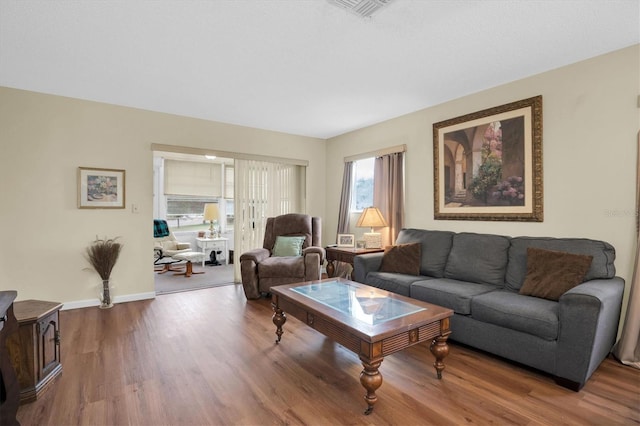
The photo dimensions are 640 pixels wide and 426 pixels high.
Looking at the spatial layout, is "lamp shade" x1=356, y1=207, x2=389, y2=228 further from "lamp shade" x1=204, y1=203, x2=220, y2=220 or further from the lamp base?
"lamp shade" x1=204, y1=203, x2=220, y2=220

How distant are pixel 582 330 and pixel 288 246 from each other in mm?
3350

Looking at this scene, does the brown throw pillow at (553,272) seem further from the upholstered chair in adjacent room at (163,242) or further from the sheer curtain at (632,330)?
the upholstered chair in adjacent room at (163,242)

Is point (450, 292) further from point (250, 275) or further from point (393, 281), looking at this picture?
point (250, 275)

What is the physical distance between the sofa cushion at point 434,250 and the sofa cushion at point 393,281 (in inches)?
6.6

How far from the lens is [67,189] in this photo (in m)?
3.67

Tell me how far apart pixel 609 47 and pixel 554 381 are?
2.61 meters

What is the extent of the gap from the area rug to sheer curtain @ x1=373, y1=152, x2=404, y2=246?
8.65ft

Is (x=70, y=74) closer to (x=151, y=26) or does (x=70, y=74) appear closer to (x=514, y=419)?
(x=151, y=26)

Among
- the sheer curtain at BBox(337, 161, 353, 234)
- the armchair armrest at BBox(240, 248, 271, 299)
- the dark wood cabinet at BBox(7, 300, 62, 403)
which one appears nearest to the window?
the sheer curtain at BBox(337, 161, 353, 234)

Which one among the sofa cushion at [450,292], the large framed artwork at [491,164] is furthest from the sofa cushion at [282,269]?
the large framed artwork at [491,164]

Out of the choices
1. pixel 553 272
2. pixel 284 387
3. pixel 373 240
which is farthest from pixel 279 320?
pixel 553 272

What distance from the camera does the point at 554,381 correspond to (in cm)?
211

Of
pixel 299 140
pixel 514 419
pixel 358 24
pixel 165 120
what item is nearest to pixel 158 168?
pixel 165 120

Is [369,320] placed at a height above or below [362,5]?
below
